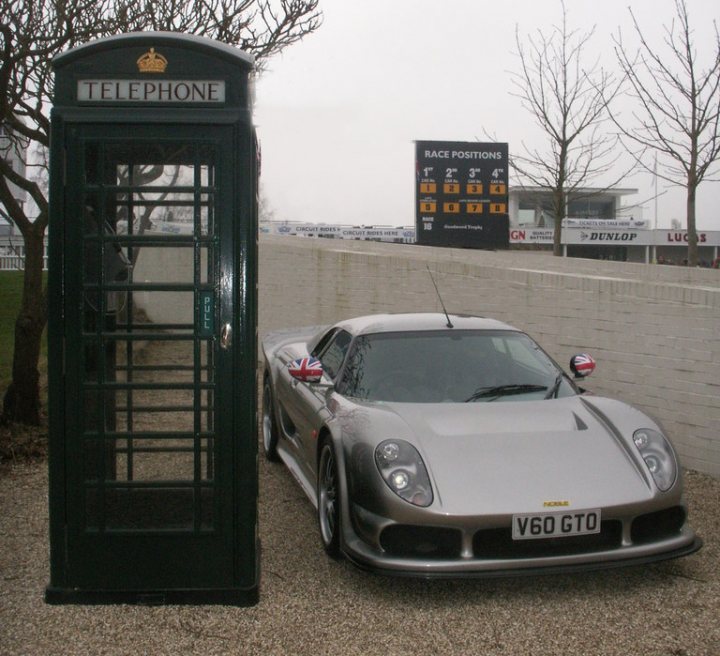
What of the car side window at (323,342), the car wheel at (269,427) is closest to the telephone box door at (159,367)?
the car side window at (323,342)

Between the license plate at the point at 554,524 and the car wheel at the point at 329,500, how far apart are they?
1.00m

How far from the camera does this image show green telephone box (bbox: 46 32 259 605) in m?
3.68

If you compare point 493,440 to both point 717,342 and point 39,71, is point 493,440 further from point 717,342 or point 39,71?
point 39,71

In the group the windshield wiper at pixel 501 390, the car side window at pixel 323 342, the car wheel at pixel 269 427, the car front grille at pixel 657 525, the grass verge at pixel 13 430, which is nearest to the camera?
the car front grille at pixel 657 525

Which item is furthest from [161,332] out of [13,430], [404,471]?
[13,430]

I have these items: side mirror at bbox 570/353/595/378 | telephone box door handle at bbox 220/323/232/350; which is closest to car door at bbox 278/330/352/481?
telephone box door handle at bbox 220/323/232/350

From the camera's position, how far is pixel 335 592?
4.02m

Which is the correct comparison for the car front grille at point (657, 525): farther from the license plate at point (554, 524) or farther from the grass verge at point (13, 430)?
the grass verge at point (13, 430)

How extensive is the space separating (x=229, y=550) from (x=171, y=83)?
2.16 m

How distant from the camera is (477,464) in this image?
4.01 meters

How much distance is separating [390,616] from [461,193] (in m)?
14.9

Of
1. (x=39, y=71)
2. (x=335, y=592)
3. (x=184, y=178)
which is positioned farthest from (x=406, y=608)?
(x=39, y=71)

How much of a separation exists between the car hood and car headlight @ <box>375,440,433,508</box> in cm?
5

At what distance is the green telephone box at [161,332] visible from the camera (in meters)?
3.68
